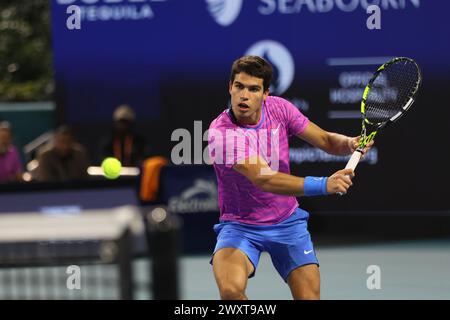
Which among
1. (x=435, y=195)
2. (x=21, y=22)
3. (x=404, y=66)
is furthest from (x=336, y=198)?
(x=21, y=22)

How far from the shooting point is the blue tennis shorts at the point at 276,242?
673cm

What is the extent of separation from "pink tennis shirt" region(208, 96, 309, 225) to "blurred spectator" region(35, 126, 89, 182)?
19.9ft

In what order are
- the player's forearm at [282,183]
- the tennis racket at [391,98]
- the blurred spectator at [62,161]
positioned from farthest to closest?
1. the blurred spectator at [62,161]
2. the tennis racket at [391,98]
3. the player's forearm at [282,183]

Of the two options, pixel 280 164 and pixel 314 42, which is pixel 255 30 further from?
pixel 280 164

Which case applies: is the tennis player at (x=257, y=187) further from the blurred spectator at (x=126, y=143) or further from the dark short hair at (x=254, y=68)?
the blurred spectator at (x=126, y=143)

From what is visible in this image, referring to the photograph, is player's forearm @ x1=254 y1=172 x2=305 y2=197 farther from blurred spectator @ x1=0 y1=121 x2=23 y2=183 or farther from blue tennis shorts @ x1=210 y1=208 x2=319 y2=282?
blurred spectator @ x1=0 y1=121 x2=23 y2=183

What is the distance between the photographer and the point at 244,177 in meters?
6.77

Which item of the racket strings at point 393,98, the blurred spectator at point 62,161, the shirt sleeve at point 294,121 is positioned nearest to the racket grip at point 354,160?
the shirt sleeve at point 294,121

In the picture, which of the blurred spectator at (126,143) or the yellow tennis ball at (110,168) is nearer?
the yellow tennis ball at (110,168)

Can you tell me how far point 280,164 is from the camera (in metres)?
6.89

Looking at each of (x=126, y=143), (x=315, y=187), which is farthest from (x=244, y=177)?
(x=126, y=143)

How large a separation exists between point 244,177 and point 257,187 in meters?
0.09

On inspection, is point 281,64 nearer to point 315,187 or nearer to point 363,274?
point 363,274
